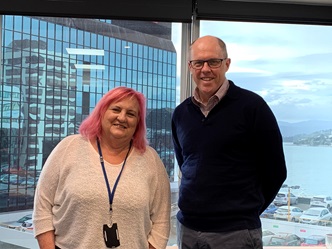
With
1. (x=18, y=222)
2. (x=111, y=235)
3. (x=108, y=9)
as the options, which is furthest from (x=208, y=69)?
(x=18, y=222)

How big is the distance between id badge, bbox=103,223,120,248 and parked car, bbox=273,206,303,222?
63.0 inches

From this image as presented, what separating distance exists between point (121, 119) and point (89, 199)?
1.23ft

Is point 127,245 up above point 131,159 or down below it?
below

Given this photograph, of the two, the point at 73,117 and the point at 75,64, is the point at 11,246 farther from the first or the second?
the point at 75,64

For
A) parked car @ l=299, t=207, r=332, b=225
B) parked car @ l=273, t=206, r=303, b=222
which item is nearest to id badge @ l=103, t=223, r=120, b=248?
parked car @ l=273, t=206, r=303, b=222

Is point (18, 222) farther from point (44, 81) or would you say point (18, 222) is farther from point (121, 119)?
point (121, 119)

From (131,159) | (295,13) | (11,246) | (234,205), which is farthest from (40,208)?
(295,13)

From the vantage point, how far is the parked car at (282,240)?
2.76 meters

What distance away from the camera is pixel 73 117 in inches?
103

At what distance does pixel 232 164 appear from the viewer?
63.4 inches

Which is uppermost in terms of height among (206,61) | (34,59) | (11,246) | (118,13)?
(118,13)

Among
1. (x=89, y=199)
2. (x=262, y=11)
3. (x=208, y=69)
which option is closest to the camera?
(x=89, y=199)

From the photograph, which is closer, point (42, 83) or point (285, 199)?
point (42, 83)

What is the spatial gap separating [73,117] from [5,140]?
0.50 m
